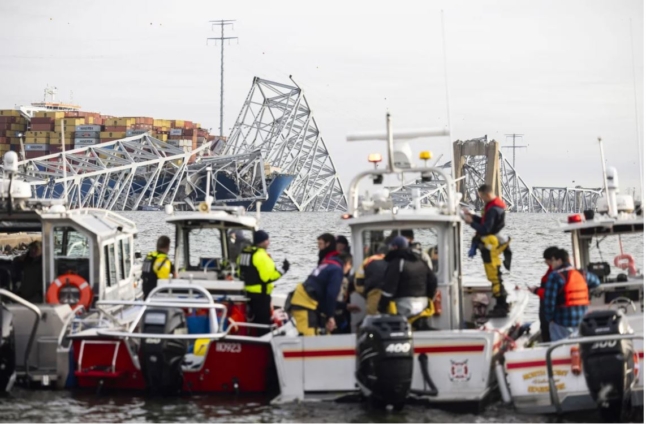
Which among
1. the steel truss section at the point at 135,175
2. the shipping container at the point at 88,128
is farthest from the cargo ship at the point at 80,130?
the steel truss section at the point at 135,175

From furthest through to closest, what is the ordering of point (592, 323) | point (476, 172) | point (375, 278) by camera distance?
point (476, 172)
point (375, 278)
point (592, 323)

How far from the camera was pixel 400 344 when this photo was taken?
1235cm

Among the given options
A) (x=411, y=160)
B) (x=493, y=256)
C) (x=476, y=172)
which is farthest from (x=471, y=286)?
(x=476, y=172)

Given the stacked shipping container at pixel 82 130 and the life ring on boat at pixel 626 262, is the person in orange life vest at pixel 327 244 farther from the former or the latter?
the stacked shipping container at pixel 82 130

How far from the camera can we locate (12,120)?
18462cm

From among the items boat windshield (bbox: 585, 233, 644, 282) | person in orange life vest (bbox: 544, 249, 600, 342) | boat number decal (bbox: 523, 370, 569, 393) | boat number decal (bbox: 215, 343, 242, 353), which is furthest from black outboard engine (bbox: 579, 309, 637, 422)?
boat number decal (bbox: 215, 343, 242, 353)

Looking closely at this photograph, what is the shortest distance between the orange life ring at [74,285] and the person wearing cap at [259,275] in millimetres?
2106

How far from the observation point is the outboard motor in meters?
13.9

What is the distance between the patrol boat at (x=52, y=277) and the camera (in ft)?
47.9

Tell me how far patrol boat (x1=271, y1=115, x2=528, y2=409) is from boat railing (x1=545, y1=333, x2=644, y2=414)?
0.69 meters

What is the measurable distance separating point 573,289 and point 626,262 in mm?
2278

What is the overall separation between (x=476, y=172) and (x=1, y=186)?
151 metres

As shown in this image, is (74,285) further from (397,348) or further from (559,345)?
(559,345)

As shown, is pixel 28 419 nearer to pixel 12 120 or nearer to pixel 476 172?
pixel 476 172
